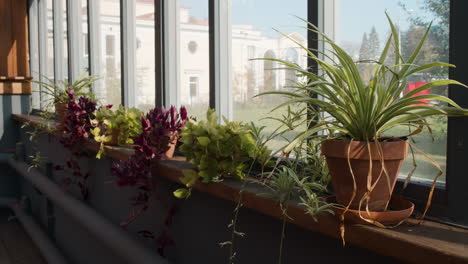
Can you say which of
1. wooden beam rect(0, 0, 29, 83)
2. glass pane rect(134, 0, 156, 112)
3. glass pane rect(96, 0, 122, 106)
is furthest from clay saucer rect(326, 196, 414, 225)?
wooden beam rect(0, 0, 29, 83)

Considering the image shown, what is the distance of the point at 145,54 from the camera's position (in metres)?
2.53

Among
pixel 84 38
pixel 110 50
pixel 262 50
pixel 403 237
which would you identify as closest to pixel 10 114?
pixel 84 38

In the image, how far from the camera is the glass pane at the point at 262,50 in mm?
1406

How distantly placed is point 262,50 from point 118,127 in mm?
932

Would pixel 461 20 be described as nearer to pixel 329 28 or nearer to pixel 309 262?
pixel 329 28

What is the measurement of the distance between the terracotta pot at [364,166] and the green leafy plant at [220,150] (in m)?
0.41

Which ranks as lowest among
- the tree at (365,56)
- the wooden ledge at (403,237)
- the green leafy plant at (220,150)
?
the wooden ledge at (403,237)

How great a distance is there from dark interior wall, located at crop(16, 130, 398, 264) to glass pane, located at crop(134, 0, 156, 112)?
0.38m

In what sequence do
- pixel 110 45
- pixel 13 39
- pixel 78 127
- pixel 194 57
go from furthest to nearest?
pixel 13 39 < pixel 110 45 < pixel 78 127 < pixel 194 57

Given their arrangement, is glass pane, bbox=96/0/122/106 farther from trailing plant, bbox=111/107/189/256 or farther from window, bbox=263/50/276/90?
window, bbox=263/50/276/90

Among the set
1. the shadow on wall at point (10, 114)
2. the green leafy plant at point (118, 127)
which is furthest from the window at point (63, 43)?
the green leafy plant at point (118, 127)

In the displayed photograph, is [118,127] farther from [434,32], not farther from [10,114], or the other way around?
[10,114]

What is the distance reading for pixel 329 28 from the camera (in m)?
1.28

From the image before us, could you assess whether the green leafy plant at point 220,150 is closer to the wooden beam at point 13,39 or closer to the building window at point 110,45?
the building window at point 110,45
